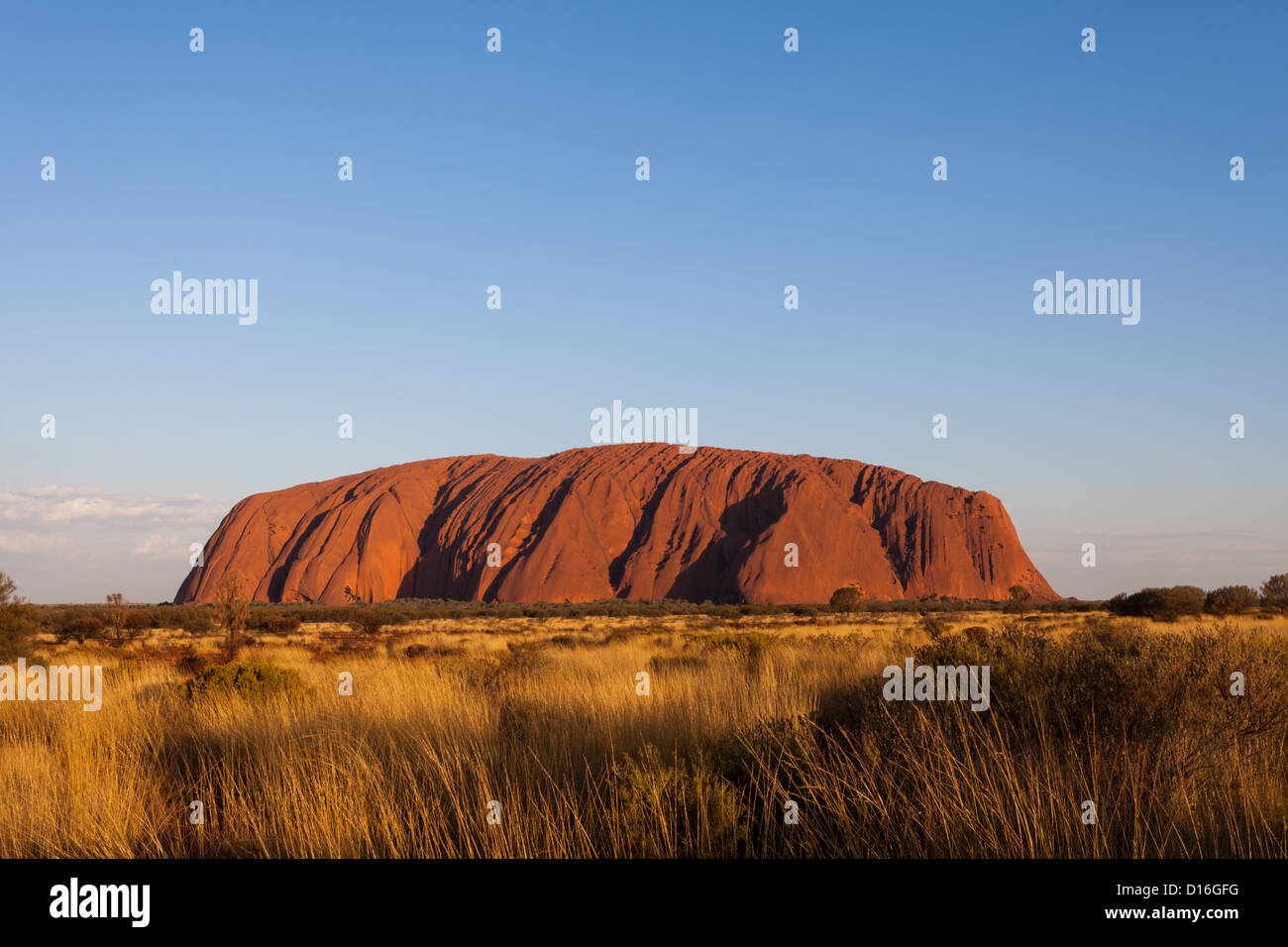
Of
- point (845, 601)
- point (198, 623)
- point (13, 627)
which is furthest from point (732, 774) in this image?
point (845, 601)

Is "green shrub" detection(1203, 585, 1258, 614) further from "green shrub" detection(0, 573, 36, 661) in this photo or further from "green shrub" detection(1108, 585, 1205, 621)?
"green shrub" detection(0, 573, 36, 661)

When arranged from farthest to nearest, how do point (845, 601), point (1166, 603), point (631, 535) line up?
point (631, 535) < point (845, 601) < point (1166, 603)

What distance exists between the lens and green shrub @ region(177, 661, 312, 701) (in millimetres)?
9562

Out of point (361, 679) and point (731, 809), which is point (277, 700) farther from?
point (731, 809)

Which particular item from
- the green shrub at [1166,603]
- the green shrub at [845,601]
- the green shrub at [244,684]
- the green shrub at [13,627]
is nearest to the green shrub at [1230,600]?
the green shrub at [1166,603]

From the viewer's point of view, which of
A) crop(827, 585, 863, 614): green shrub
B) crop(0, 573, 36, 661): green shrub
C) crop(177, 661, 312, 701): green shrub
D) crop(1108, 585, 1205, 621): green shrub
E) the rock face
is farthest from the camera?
the rock face

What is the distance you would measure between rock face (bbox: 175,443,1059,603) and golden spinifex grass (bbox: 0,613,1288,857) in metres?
77.4

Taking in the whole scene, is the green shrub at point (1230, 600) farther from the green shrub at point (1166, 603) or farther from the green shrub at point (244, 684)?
the green shrub at point (244, 684)

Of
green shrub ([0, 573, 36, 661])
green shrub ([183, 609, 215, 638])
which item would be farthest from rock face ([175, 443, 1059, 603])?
green shrub ([0, 573, 36, 661])

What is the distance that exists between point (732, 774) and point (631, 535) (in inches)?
3635

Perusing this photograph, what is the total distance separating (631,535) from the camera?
97.3m

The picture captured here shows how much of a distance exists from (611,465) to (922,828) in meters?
104

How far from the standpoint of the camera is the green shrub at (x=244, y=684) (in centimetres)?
956

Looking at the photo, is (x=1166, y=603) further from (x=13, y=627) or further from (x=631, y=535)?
(x=631, y=535)
